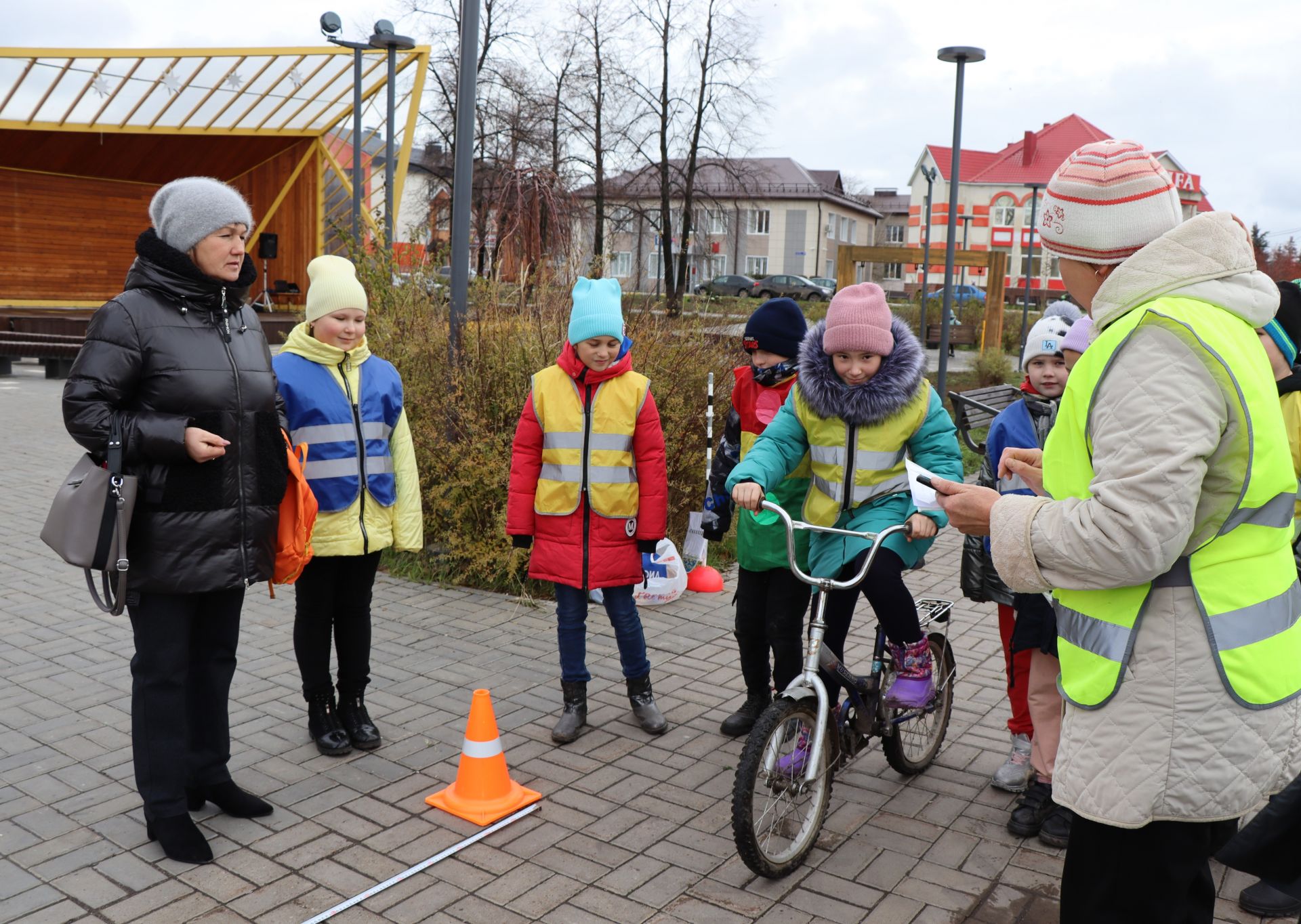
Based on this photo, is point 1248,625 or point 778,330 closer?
point 1248,625

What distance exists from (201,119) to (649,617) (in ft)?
80.5

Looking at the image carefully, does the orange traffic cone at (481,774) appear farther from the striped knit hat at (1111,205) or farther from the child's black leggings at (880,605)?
the striped knit hat at (1111,205)

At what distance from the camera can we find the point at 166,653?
3.54 metres

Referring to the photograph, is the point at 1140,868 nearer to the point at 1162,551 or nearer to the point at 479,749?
the point at 1162,551

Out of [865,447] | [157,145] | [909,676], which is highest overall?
[157,145]

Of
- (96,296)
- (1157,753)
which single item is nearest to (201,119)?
(96,296)

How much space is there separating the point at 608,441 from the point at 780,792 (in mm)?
1685

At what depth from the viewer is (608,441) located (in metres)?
4.65

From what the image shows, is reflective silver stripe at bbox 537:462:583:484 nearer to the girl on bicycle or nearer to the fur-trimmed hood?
the girl on bicycle

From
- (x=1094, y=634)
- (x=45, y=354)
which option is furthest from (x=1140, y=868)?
(x=45, y=354)

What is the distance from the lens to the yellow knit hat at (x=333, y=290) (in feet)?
13.8

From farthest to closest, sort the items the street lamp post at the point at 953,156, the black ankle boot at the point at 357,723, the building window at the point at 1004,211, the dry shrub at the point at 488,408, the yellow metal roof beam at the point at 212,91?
the building window at the point at 1004,211 → the yellow metal roof beam at the point at 212,91 → the street lamp post at the point at 953,156 → the dry shrub at the point at 488,408 → the black ankle boot at the point at 357,723

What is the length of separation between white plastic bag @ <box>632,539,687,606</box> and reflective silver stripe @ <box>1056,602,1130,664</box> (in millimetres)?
4657

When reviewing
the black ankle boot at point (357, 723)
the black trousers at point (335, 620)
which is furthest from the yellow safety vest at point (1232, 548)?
the black ankle boot at point (357, 723)
